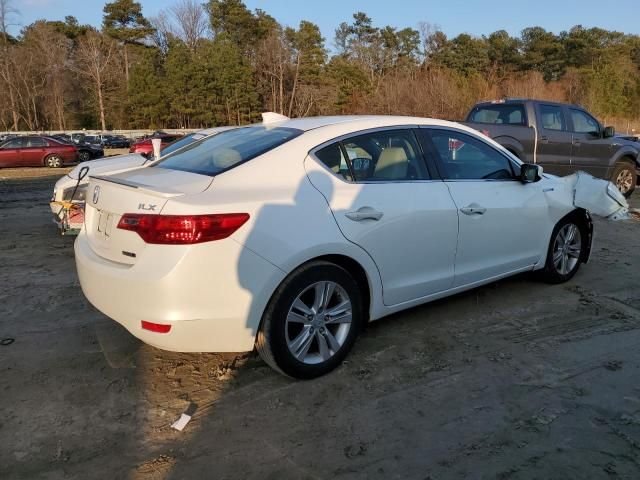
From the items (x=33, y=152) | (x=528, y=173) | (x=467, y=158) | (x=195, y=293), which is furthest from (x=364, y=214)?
(x=33, y=152)

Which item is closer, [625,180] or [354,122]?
[354,122]

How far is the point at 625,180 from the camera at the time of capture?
1102 cm

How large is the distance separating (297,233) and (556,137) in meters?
8.74

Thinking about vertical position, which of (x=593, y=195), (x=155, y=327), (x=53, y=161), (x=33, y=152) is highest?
(x=593, y=195)

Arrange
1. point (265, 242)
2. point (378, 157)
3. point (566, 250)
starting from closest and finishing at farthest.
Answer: point (265, 242), point (378, 157), point (566, 250)

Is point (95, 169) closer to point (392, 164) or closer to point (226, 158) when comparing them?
point (226, 158)

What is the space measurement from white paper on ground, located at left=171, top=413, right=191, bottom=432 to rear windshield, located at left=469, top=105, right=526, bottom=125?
888 centimetres

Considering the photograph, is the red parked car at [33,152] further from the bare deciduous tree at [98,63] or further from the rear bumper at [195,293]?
the bare deciduous tree at [98,63]

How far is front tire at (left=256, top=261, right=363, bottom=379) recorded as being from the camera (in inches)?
118

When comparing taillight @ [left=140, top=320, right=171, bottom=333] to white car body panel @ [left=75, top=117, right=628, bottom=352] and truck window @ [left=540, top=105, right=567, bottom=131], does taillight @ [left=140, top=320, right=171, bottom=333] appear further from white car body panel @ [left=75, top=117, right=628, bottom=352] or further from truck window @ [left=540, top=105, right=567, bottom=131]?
truck window @ [left=540, top=105, right=567, bottom=131]

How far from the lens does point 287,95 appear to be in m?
66.2

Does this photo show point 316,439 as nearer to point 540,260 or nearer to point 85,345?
point 85,345

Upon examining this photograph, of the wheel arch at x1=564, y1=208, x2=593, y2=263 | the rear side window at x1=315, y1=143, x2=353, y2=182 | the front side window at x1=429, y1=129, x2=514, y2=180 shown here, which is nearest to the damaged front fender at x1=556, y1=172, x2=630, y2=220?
the wheel arch at x1=564, y1=208, x2=593, y2=263

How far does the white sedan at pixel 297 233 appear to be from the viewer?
110 inches
